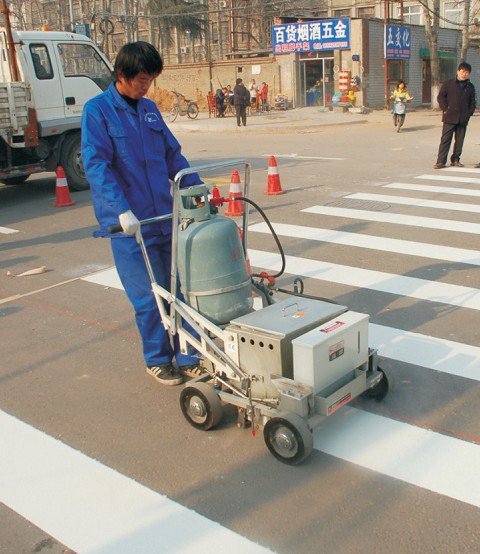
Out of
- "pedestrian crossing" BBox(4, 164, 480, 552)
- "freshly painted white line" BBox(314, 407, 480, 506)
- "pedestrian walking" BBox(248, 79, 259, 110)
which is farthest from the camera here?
"pedestrian walking" BBox(248, 79, 259, 110)

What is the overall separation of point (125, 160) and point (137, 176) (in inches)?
4.8

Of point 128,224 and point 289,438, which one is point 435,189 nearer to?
point 128,224

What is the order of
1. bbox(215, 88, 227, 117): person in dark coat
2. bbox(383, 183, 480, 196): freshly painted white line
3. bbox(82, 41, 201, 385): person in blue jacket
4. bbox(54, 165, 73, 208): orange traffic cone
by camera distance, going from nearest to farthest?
bbox(82, 41, 201, 385): person in blue jacket → bbox(383, 183, 480, 196): freshly painted white line → bbox(54, 165, 73, 208): orange traffic cone → bbox(215, 88, 227, 117): person in dark coat

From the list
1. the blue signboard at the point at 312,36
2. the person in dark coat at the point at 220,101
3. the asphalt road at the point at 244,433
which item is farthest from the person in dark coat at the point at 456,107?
the person in dark coat at the point at 220,101

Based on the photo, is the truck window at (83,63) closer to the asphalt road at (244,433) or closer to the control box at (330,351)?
the asphalt road at (244,433)

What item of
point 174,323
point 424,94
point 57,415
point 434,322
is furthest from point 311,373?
point 424,94

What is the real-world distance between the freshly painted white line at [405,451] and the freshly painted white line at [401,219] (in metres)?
4.85

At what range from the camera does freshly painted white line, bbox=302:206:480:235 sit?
8.25 metres

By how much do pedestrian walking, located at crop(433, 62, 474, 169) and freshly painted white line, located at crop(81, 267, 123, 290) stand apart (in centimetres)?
784

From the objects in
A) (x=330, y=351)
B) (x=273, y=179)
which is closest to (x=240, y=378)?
(x=330, y=351)

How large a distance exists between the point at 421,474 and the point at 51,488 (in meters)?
1.84

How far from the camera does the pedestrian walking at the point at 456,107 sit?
12352mm

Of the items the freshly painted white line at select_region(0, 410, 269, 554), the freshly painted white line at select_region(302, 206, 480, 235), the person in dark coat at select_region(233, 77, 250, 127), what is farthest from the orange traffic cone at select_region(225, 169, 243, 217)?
the person in dark coat at select_region(233, 77, 250, 127)

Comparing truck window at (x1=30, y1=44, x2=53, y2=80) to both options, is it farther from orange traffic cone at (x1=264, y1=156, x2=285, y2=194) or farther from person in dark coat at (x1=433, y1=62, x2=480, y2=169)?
person in dark coat at (x1=433, y1=62, x2=480, y2=169)
